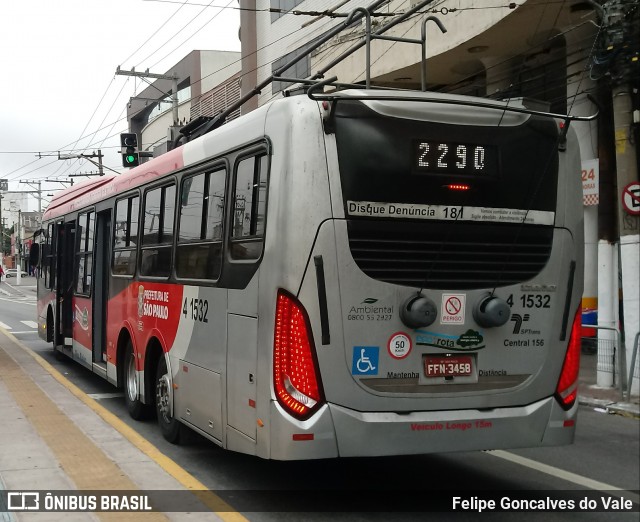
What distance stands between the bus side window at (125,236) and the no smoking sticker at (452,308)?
459 cm

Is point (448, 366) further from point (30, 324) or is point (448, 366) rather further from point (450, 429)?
point (30, 324)

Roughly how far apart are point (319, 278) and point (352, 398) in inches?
33.3

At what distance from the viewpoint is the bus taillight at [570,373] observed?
5875 millimetres

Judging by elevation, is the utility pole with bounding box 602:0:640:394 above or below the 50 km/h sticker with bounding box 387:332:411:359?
above

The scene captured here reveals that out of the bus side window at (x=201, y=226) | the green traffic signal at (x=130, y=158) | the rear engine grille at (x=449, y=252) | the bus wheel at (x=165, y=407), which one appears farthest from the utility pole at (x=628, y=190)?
the green traffic signal at (x=130, y=158)

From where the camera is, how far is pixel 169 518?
17.5 feet

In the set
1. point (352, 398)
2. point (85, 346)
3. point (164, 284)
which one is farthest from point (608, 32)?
point (85, 346)

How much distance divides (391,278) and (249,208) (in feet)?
4.14

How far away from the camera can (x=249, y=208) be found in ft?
19.3

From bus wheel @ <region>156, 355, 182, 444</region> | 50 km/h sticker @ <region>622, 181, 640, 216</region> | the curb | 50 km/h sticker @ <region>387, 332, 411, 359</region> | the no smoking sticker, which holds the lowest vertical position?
the curb

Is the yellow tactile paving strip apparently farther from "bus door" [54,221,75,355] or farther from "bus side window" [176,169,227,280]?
"bus door" [54,221,75,355]

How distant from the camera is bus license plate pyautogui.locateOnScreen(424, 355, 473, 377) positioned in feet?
17.9

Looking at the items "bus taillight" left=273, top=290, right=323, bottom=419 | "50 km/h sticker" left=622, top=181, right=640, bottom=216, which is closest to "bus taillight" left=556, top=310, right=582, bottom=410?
"bus taillight" left=273, top=290, right=323, bottom=419

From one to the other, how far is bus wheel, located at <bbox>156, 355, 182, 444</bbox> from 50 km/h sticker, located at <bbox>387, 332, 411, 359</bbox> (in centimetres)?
301
